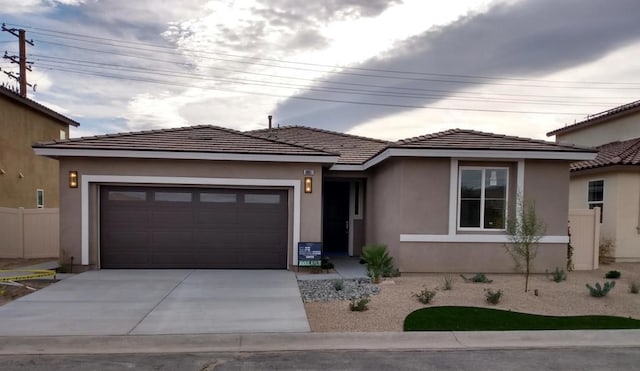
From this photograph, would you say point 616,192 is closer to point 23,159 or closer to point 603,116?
point 603,116

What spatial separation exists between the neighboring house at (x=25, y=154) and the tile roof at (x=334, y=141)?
9.80m

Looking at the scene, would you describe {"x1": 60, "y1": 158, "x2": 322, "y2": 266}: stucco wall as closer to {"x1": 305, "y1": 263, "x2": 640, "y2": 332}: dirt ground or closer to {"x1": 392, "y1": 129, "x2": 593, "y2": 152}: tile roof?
{"x1": 392, "y1": 129, "x2": 593, "y2": 152}: tile roof

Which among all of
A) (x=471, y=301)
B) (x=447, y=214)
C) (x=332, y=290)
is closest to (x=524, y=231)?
(x=471, y=301)

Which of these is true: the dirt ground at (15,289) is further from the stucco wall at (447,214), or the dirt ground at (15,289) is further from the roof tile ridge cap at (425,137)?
the roof tile ridge cap at (425,137)

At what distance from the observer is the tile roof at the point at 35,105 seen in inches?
645

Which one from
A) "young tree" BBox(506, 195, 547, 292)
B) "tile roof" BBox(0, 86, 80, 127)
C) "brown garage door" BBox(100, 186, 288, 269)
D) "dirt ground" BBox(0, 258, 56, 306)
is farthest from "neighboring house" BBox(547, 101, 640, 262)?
"tile roof" BBox(0, 86, 80, 127)

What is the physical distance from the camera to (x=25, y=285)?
9.15m

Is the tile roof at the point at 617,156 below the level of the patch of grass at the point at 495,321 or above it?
above

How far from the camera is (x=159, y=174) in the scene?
36.5 feet

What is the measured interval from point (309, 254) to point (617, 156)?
1121cm

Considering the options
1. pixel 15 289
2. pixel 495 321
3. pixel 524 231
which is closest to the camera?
pixel 495 321

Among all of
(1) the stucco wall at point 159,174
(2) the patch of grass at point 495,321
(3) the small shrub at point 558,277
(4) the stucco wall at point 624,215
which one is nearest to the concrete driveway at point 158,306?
(1) the stucco wall at point 159,174

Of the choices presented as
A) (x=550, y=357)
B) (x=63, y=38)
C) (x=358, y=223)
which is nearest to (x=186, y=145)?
(x=358, y=223)

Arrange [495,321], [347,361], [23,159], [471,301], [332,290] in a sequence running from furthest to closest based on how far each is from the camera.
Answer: [23,159], [332,290], [471,301], [495,321], [347,361]
